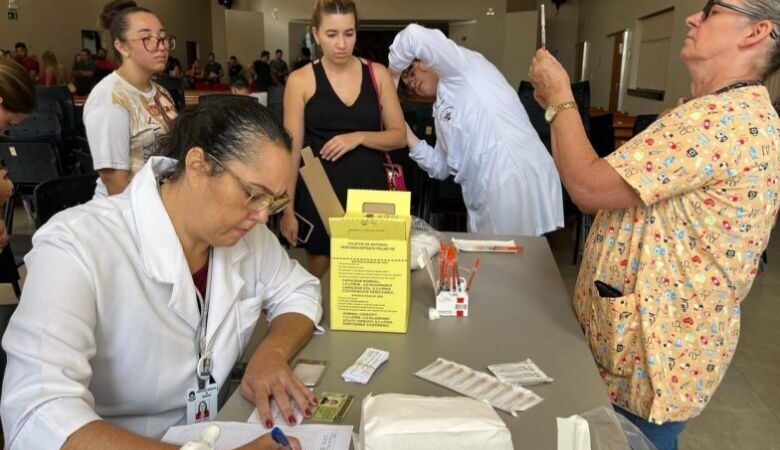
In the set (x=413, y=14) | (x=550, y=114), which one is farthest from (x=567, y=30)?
(x=550, y=114)

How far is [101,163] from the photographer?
5.98ft

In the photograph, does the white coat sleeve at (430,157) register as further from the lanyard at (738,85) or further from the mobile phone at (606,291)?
the lanyard at (738,85)

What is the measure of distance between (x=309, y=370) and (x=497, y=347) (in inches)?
15.4

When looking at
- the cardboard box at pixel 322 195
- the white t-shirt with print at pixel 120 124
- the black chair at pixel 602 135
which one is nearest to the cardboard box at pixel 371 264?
the cardboard box at pixel 322 195

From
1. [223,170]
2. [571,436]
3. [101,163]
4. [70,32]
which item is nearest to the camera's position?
[571,436]

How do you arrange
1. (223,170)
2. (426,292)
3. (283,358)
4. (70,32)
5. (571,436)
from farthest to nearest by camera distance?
(70,32) → (426,292) → (283,358) → (223,170) → (571,436)

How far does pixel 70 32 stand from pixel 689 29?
36.1 feet

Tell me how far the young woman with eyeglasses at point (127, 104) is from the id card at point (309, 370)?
977mm

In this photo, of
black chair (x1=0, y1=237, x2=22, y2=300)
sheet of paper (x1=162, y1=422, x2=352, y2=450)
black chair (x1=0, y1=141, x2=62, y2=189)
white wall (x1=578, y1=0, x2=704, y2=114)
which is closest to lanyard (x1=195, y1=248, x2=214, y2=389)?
sheet of paper (x1=162, y1=422, x2=352, y2=450)

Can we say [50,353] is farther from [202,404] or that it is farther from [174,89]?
[174,89]

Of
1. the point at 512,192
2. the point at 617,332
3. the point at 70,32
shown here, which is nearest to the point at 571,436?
the point at 617,332

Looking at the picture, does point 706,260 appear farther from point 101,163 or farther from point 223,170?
point 101,163

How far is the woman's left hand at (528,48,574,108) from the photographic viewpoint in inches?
50.9

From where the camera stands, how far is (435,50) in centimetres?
212
